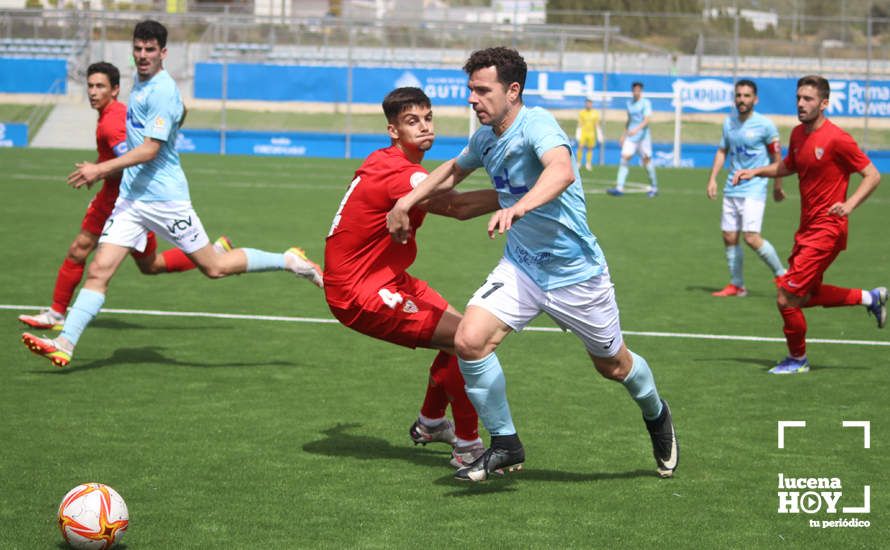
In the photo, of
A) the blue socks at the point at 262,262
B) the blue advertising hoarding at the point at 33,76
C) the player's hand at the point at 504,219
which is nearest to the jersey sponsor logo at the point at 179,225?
the blue socks at the point at 262,262

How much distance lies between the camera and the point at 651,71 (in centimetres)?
4547

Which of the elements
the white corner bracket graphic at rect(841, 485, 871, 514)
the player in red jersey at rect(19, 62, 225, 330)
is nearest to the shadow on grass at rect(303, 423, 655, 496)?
the white corner bracket graphic at rect(841, 485, 871, 514)

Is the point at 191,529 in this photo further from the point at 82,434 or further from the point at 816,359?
the point at 816,359

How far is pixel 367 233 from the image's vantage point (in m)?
6.58

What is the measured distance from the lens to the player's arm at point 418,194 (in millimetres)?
5996

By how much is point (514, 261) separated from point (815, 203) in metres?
4.20

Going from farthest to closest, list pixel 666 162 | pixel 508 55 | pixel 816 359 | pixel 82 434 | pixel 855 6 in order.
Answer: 1. pixel 855 6
2. pixel 666 162
3. pixel 816 359
4. pixel 82 434
5. pixel 508 55

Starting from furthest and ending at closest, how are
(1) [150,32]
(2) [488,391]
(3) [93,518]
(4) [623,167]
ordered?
(4) [623,167]
(1) [150,32]
(2) [488,391]
(3) [93,518]

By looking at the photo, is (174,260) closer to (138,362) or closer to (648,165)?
(138,362)

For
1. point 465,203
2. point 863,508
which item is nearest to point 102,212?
point 465,203

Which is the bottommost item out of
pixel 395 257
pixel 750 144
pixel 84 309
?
pixel 84 309

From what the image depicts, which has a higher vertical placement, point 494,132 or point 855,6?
point 855,6

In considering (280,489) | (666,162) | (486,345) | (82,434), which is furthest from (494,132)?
(666,162)

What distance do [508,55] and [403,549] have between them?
241cm
